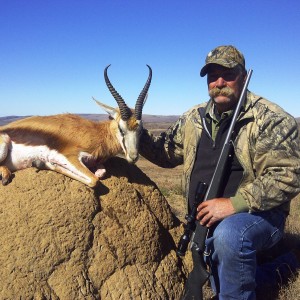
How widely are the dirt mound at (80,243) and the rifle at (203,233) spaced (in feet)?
1.66

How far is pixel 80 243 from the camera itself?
4.41 m

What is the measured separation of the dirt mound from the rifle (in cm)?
51

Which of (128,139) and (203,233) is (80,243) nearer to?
(203,233)

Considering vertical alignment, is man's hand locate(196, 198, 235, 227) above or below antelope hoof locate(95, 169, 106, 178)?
below

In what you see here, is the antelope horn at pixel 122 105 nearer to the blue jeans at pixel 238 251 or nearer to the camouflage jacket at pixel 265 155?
the camouflage jacket at pixel 265 155

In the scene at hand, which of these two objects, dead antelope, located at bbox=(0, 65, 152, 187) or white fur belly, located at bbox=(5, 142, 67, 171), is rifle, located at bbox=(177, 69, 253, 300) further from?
white fur belly, located at bbox=(5, 142, 67, 171)

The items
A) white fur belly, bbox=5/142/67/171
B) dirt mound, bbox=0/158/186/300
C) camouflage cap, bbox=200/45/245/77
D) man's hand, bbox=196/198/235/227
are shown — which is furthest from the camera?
white fur belly, bbox=5/142/67/171

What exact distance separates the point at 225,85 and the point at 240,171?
110 cm

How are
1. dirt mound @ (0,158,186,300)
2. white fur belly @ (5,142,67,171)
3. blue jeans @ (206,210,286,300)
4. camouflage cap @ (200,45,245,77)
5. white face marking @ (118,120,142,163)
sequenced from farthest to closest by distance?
white face marking @ (118,120,142,163) < white fur belly @ (5,142,67,171) < camouflage cap @ (200,45,245,77) < dirt mound @ (0,158,186,300) < blue jeans @ (206,210,286,300)

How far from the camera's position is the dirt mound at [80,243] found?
13.8 feet

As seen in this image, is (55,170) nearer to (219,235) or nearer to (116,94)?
(116,94)

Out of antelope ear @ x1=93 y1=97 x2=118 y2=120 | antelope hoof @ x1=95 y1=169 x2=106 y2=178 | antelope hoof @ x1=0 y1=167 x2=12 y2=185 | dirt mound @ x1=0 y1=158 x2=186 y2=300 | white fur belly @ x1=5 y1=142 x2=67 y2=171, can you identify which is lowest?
dirt mound @ x1=0 y1=158 x2=186 y2=300

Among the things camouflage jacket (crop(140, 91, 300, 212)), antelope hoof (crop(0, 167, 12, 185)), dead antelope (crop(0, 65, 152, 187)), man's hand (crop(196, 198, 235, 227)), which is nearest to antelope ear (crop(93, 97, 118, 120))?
dead antelope (crop(0, 65, 152, 187))

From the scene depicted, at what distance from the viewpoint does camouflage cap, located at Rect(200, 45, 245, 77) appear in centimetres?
474
